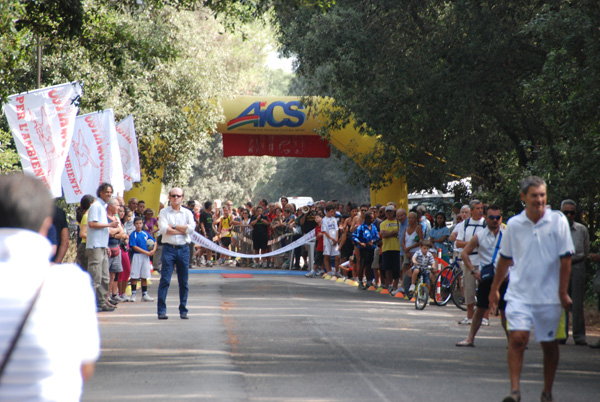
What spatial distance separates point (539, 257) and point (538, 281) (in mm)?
195

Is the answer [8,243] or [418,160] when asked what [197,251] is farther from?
[8,243]

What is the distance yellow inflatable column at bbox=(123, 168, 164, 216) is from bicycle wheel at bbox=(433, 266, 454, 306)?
1298cm

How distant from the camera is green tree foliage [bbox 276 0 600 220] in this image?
1798cm

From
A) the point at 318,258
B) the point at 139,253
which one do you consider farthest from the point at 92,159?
the point at 318,258

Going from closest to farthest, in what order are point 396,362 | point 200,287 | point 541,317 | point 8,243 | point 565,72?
point 8,243, point 541,317, point 396,362, point 565,72, point 200,287

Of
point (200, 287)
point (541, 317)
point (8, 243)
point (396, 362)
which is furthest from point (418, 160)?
point (8, 243)

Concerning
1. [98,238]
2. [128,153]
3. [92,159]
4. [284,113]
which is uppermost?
[284,113]

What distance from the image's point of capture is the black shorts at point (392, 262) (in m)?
19.2

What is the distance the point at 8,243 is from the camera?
3068mm

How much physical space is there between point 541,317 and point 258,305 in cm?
959

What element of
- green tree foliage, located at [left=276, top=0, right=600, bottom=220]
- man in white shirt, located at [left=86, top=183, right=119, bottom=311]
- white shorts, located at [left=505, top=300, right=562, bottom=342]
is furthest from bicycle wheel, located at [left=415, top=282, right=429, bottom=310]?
white shorts, located at [left=505, top=300, right=562, bottom=342]

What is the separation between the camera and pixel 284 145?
29.9m

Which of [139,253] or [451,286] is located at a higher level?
[139,253]

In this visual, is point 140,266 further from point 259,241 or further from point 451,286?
point 259,241
